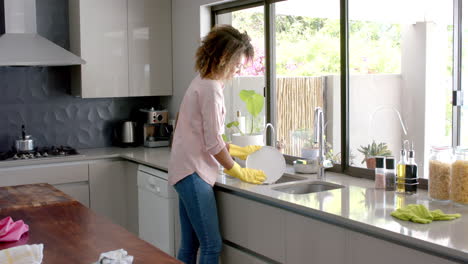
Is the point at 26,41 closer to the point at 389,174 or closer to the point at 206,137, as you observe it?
the point at 206,137

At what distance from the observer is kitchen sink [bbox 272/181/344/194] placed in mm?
3123

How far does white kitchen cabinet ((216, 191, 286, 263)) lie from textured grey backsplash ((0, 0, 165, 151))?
78.5 inches

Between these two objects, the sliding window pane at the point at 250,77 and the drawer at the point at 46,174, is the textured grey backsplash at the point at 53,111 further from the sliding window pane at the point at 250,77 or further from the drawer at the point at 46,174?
the sliding window pane at the point at 250,77

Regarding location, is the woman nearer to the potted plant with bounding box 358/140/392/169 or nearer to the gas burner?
the potted plant with bounding box 358/140/392/169

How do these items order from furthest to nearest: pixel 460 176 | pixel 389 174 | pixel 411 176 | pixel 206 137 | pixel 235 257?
pixel 235 257
pixel 206 137
pixel 389 174
pixel 411 176
pixel 460 176

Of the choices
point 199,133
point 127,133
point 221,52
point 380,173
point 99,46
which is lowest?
point 380,173

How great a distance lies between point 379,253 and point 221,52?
1.30 meters

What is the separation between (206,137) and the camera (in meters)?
2.93

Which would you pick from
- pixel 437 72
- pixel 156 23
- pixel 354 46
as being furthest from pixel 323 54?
pixel 156 23

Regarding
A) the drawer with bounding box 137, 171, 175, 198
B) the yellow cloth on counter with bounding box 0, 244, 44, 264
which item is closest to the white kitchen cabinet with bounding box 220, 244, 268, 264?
the drawer with bounding box 137, 171, 175, 198

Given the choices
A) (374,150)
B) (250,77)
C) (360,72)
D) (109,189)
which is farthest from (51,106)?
(374,150)

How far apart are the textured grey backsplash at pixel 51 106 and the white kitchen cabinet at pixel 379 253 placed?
3.06 m

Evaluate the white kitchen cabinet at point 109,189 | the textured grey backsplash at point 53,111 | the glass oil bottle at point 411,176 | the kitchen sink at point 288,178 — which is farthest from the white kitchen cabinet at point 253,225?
the textured grey backsplash at point 53,111

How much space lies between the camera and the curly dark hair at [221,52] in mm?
2928
